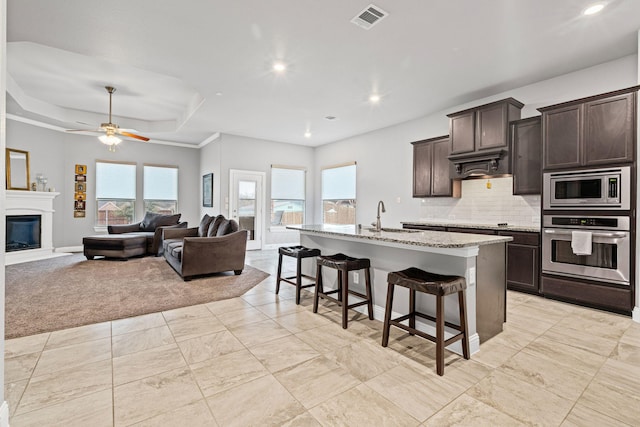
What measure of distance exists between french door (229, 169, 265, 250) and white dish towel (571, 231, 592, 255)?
6.21 m

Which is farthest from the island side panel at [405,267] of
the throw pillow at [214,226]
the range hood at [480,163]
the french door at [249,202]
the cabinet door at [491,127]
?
the french door at [249,202]

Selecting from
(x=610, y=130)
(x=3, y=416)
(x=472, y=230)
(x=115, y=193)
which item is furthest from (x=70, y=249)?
(x=610, y=130)

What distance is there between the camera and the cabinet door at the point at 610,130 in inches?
125

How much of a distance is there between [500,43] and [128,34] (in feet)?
12.8

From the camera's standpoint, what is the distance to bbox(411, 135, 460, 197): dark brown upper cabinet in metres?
5.17

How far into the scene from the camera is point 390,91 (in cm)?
469

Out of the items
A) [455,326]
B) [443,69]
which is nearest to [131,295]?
[455,326]

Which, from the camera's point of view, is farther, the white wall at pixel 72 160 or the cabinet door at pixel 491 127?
the white wall at pixel 72 160

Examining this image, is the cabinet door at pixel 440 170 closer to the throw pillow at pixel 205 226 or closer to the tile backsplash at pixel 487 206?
the tile backsplash at pixel 487 206

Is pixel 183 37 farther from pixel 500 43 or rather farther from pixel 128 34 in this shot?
pixel 500 43

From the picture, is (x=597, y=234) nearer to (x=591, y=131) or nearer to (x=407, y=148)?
(x=591, y=131)

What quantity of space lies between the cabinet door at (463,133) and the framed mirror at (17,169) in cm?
828

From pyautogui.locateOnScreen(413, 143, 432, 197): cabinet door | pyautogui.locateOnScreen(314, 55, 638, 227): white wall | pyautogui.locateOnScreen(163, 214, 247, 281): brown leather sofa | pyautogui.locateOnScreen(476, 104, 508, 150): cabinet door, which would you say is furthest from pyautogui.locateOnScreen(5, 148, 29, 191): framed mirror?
pyautogui.locateOnScreen(476, 104, 508, 150): cabinet door

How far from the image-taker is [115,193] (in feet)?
26.0
